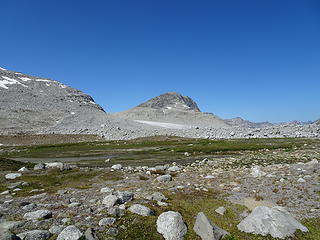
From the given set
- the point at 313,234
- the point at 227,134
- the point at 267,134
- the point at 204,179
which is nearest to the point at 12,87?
the point at 227,134

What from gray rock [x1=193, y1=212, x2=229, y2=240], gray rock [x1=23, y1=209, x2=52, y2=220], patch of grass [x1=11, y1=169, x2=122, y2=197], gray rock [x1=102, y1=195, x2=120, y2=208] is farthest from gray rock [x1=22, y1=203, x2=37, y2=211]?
→ gray rock [x1=193, y1=212, x2=229, y2=240]

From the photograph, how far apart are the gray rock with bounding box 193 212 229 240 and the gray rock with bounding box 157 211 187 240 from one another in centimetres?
63

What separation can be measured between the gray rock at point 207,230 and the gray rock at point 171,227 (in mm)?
628

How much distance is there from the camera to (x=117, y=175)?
1076 inches

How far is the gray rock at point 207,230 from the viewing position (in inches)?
411

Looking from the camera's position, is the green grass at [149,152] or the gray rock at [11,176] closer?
the gray rock at [11,176]

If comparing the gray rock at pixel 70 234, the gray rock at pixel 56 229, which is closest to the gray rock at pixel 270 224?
the gray rock at pixel 70 234

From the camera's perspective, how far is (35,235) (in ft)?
32.7

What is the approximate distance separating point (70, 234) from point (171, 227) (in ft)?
14.2

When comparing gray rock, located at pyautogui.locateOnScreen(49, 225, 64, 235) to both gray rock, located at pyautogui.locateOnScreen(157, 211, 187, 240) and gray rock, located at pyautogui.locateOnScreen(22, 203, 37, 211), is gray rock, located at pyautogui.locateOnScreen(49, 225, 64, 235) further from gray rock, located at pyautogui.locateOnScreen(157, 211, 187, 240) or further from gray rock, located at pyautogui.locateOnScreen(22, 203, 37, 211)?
gray rock, located at pyautogui.locateOnScreen(157, 211, 187, 240)

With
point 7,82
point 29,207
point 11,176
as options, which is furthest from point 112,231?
point 7,82

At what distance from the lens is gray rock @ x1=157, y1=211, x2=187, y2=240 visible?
1072 centimetres

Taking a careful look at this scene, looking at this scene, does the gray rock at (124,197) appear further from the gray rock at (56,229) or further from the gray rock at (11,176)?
the gray rock at (11,176)

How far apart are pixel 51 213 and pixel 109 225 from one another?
3446 millimetres
